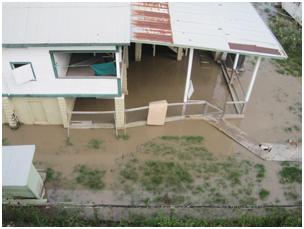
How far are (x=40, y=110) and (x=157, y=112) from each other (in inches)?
180

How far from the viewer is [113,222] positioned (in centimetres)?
824

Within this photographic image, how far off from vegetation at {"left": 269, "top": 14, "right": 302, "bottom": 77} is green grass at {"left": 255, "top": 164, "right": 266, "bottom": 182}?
780 cm

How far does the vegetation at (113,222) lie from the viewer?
7910mm

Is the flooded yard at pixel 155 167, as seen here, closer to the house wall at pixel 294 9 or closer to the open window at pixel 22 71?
the open window at pixel 22 71

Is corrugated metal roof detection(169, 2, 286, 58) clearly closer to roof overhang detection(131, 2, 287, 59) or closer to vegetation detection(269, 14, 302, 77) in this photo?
roof overhang detection(131, 2, 287, 59)

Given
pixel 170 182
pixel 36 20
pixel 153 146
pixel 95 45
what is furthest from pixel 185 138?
pixel 36 20

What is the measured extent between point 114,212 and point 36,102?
5.20 metres

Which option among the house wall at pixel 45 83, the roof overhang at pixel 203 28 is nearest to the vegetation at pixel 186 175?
the house wall at pixel 45 83

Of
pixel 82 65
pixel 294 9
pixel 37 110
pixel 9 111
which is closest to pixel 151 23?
pixel 82 65

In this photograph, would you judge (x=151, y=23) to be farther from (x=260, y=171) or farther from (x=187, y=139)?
(x=260, y=171)

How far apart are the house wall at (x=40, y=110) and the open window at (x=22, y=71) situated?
114cm

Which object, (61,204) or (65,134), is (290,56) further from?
(61,204)

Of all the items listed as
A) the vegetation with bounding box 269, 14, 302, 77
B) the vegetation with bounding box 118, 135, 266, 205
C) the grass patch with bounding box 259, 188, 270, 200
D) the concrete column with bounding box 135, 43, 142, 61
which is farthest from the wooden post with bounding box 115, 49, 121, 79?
the vegetation with bounding box 269, 14, 302, 77

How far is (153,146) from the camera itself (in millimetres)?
10828
